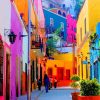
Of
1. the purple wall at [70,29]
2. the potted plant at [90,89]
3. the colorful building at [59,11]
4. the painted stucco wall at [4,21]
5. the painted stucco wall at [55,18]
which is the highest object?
the colorful building at [59,11]

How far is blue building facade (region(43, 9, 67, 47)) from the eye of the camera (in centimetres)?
7406

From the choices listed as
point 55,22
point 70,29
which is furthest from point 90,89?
point 55,22

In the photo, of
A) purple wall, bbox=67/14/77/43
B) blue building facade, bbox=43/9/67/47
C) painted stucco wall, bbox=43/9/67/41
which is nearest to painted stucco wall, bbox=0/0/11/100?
purple wall, bbox=67/14/77/43

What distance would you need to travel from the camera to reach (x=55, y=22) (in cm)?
7500

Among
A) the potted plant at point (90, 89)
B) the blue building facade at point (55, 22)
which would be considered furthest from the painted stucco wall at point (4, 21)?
the blue building facade at point (55, 22)

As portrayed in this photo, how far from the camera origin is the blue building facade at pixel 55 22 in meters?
74.1

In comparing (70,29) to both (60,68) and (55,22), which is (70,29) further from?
(60,68)

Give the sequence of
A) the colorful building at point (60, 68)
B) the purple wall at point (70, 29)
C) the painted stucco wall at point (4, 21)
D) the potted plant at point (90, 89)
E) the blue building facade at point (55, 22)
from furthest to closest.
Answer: the blue building facade at point (55, 22) < the purple wall at point (70, 29) < the colorful building at point (60, 68) < the painted stucco wall at point (4, 21) < the potted plant at point (90, 89)

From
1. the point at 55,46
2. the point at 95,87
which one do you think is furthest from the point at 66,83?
the point at 95,87

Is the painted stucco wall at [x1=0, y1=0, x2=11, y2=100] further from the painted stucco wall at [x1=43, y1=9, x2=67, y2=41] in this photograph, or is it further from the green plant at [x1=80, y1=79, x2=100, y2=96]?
the painted stucco wall at [x1=43, y1=9, x2=67, y2=41]

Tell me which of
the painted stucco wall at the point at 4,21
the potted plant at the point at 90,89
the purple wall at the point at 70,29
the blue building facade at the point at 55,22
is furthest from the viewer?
the blue building facade at the point at 55,22

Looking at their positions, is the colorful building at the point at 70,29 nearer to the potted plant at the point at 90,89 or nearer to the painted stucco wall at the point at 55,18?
the painted stucco wall at the point at 55,18

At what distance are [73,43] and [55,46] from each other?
286 cm

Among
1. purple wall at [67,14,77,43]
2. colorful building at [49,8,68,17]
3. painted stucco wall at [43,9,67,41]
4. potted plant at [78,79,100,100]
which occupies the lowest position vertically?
potted plant at [78,79,100,100]
